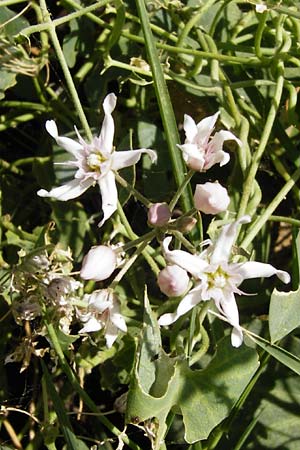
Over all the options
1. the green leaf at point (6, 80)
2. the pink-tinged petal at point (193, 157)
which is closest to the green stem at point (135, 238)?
the pink-tinged petal at point (193, 157)

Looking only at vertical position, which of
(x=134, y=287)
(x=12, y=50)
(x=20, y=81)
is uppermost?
(x=12, y=50)

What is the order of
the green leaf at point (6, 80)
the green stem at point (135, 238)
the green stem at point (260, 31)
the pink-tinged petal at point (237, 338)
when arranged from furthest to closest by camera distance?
the green leaf at point (6, 80)
the green stem at point (260, 31)
the green stem at point (135, 238)
the pink-tinged petal at point (237, 338)

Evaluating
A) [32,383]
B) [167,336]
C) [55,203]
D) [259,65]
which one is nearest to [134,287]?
[167,336]

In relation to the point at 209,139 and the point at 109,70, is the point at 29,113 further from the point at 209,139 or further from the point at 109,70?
the point at 209,139

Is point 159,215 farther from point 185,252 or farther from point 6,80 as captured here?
point 6,80

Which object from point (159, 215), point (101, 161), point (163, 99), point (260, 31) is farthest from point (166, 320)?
point (260, 31)

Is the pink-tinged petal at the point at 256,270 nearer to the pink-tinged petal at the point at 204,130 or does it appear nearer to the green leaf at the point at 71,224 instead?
the pink-tinged petal at the point at 204,130
